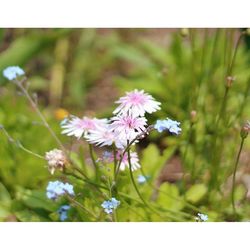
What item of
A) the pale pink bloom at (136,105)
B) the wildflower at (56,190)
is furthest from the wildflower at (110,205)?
the pale pink bloom at (136,105)

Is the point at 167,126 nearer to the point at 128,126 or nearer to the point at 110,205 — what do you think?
the point at 128,126

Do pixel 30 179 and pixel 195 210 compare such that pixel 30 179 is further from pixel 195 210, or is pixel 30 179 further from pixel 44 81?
pixel 44 81

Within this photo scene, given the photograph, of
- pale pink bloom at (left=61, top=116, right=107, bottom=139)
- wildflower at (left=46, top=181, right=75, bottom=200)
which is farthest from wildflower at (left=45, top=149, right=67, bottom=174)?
pale pink bloom at (left=61, top=116, right=107, bottom=139)

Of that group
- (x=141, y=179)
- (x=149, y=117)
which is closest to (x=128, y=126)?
(x=141, y=179)

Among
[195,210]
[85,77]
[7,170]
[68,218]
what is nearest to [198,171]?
[195,210]

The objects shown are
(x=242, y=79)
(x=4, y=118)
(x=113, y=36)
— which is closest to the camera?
(x=4, y=118)

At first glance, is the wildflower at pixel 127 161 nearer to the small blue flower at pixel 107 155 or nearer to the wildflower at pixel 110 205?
the small blue flower at pixel 107 155

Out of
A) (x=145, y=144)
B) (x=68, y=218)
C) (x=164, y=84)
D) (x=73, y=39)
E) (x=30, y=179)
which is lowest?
(x=68, y=218)
